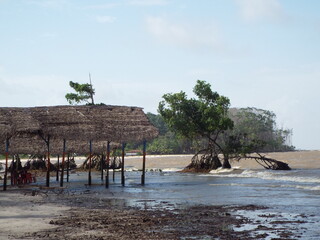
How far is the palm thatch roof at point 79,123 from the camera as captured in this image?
80.6ft

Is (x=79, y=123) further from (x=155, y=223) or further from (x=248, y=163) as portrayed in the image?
(x=248, y=163)

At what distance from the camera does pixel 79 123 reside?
86.1ft

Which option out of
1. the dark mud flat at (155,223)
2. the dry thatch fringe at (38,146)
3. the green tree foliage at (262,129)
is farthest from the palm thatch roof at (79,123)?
the green tree foliage at (262,129)

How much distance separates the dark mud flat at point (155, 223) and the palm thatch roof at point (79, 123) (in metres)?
Answer: 8.07

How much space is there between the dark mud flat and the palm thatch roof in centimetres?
807

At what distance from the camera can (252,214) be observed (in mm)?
15234

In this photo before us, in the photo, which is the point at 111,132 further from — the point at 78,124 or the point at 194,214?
the point at 194,214

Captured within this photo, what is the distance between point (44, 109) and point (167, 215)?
13750mm

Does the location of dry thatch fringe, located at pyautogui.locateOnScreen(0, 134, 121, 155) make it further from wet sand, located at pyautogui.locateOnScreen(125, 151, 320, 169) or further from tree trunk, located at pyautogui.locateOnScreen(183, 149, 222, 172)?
wet sand, located at pyautogui.locateOnScreen(125, 151, 320, 169)

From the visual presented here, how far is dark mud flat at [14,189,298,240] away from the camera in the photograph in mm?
11352

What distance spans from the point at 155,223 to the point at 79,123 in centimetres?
1397

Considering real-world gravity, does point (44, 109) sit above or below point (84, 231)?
above

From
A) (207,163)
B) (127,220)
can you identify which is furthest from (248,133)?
(127,220)

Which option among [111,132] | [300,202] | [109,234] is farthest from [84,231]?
[111,132]
